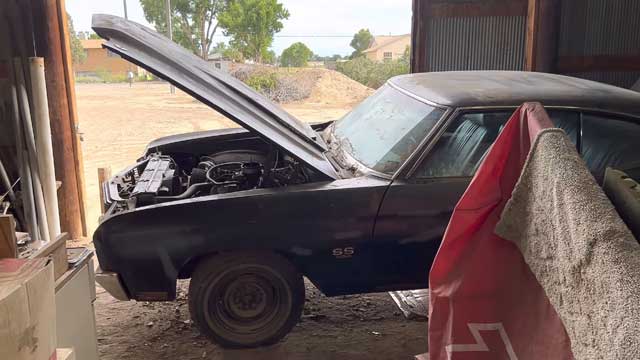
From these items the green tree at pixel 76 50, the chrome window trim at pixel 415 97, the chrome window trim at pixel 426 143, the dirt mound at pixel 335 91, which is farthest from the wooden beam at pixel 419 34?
the green tree at pixel 76 50

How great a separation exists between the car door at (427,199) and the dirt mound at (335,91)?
77.9 feet

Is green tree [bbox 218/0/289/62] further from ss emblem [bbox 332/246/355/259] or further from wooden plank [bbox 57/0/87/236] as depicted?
ss emblem [bbox 332/246/355/259]

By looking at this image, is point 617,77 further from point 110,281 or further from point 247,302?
point 110,281

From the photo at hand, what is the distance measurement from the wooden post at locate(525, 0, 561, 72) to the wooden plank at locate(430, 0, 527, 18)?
0.78 feet

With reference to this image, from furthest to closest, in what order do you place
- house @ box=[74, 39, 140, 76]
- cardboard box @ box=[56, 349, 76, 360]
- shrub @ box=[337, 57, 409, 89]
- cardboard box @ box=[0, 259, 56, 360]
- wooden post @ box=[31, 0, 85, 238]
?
house @ box=[74, 39, 140, 76] < shrub @ box=[337, 57, 409, 89] < wooden post @ box=[31, 0, 85, 238] < cardboard box @ box=[56, 349, 76, 360] < cardboard box @ box=[0, 259, 56, 360]

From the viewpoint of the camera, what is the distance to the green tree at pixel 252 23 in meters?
35.9

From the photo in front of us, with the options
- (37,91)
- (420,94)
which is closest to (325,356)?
(420,94)

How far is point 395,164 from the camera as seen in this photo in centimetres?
350

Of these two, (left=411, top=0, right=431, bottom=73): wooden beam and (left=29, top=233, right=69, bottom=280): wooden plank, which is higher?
(left=411, top=0, right=431, bottom=73): wooden beam

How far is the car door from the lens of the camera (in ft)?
11.1

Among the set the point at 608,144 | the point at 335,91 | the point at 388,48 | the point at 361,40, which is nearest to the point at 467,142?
the point at 608,144

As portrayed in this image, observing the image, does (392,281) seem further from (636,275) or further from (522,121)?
(636,275)

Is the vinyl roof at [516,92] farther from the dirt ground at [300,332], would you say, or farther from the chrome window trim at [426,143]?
the dirt ground at [300,332]

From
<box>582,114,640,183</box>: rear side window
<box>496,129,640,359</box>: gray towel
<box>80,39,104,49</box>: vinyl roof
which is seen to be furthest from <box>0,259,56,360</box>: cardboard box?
<box>80,39,104,49</box>: vinyl roof
